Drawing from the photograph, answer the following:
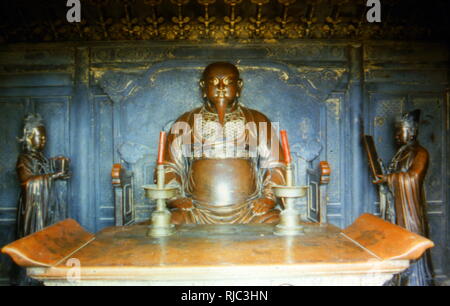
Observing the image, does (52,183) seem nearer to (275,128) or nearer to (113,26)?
(113,26)

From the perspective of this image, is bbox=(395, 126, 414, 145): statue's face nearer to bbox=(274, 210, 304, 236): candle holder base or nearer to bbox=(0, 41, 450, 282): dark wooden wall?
bbox=(0, 41, 450, 282): dark wooden wall

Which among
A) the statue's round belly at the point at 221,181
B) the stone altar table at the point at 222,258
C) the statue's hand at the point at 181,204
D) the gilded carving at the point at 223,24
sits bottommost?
the stone altar table at the point at 222,258

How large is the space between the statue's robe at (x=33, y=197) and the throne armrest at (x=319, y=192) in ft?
8.14

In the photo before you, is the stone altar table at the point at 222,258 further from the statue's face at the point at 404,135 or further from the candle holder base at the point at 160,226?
the statue's face at the point at 404,135

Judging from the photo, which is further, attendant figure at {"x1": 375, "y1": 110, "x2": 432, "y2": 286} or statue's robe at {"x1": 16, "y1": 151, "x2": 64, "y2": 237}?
statue's robe at {"x1": 16, "y1": 151, "x2": 64, "y2": 237}

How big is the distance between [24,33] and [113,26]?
98 cm

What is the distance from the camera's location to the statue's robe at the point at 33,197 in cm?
338

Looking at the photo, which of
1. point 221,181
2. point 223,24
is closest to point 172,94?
point 223,24

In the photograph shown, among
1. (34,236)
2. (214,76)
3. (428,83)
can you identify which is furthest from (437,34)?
(34,236)

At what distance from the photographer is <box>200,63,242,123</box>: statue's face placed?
3600mm

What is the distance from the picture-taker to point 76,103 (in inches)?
160

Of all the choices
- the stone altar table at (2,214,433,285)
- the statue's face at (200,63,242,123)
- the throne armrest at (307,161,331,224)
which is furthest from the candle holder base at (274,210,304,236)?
the statue's face at (200,63,242,123)

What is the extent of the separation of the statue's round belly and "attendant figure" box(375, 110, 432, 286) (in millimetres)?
1223

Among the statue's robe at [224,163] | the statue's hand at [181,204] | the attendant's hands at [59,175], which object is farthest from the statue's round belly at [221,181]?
the attendant's hands at [59,175]
